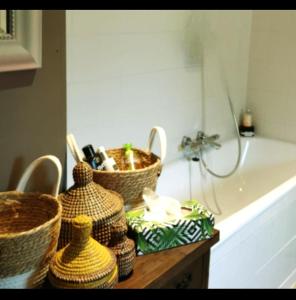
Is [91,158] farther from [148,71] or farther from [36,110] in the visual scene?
[148,71]

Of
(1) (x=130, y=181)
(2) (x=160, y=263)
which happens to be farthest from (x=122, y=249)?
(1) (x=130, y=181)

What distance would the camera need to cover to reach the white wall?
191 cm

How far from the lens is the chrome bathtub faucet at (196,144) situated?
8.40 feet

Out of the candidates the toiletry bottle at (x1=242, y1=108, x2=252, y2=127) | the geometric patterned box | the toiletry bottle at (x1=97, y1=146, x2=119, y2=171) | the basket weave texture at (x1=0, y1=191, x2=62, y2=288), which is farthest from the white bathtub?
the basket weave texture at (x1=0, y1=191, x2=62, y2=288)

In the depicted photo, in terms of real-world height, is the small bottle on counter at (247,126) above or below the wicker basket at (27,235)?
below

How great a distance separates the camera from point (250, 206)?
1.86m

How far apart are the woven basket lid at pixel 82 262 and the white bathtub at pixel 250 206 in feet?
2.28

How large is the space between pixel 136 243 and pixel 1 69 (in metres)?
0.53

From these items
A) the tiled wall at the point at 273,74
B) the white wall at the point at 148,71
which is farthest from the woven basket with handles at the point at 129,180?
the tiled wall at the point at 273,74

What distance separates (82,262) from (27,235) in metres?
0.14

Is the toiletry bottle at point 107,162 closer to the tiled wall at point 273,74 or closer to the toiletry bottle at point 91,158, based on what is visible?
the toiletry bottle at point 91,158

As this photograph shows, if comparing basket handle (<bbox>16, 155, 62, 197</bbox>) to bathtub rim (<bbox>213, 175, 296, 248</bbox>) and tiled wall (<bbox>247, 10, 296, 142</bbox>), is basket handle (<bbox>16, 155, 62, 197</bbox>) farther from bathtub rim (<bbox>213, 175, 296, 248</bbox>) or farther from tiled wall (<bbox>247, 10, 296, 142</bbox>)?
tiled wall (<bbox>247, 10, 296, 142</bbox>)

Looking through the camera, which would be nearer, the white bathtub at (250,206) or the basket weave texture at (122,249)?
the basket weave texture at (122,249)
